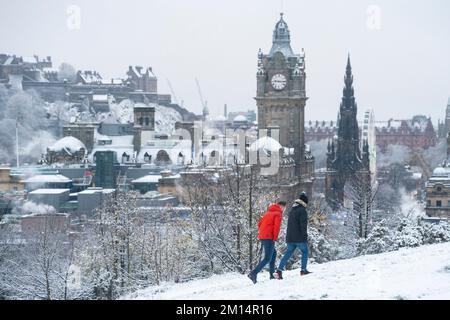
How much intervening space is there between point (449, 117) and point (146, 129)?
40.2m

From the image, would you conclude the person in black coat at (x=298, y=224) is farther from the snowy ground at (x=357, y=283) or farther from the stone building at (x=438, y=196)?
the stone building at (x=438, y=196)

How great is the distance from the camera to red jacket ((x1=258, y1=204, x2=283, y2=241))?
1361 centimetres

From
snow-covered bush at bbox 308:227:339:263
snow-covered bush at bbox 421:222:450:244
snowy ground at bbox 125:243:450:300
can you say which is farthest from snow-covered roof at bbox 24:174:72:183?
snowy ground at bbox 125:243:450:300

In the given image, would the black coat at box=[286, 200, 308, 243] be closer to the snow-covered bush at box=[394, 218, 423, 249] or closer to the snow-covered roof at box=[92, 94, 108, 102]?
the snow-covered bush at box=[394, 218, 423, 249]

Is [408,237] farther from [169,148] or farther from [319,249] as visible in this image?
[169,148]

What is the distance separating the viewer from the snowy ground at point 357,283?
12039mm

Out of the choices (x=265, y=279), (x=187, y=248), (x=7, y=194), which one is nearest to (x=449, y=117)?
(x=7, y=194)

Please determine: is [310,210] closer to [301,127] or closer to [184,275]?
[184,275]

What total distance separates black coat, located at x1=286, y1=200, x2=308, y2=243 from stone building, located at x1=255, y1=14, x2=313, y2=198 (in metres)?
50.8

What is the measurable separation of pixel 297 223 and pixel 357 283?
1383 mm

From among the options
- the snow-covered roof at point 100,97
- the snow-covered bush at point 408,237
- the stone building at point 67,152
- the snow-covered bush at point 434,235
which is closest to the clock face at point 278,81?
the stone building at point 67,152

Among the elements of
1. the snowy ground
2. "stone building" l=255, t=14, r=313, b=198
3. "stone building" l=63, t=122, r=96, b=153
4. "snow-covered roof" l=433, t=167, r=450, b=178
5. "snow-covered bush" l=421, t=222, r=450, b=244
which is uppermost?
"stone building" l=255, t=14, r=313, b=198

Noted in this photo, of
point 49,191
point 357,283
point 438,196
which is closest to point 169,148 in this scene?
point 49,191
